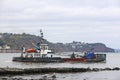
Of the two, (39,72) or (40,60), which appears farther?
(40,60)

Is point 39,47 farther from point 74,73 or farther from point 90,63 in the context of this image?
point 74,73

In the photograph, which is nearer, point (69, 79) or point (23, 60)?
point (69, 79)

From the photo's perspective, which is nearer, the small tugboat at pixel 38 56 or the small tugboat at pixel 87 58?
the small tugboat at pixel 38 56

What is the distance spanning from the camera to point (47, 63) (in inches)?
4097

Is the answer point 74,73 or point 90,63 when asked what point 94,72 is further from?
point 90,63

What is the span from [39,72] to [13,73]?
21.2ft

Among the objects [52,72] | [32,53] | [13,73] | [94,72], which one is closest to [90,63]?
[32,53]

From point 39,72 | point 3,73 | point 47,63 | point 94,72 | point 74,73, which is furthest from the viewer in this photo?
point 47,63

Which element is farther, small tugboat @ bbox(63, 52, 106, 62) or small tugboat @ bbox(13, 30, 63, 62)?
small tugboat @ bbox(63, 52, 106, 62)

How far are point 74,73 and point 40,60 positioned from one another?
3154 centimetres

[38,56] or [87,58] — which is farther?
[87,58]

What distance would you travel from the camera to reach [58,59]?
10962cm

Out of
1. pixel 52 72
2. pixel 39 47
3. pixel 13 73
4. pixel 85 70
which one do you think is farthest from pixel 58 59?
pixel 13 73

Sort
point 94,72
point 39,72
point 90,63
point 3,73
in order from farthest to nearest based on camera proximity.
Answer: point 90,63
point 94,72
point 39,72
point 3,73
